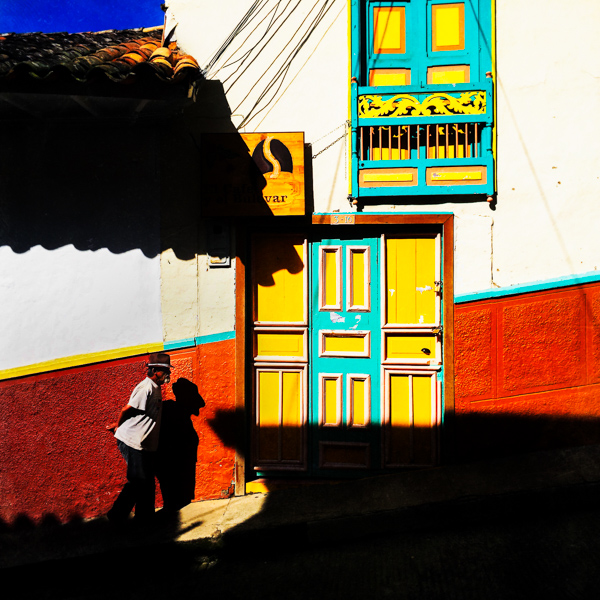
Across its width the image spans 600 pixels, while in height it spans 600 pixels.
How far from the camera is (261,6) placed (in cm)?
486

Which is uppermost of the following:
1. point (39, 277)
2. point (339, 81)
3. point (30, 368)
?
point (339, 81)

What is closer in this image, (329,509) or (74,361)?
(329,509)

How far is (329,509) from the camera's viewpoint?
4.36 m

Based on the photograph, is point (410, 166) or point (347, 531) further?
point (410, 166)

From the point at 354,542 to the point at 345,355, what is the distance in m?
1.61

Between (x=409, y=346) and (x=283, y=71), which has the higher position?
(x=283, y=71)

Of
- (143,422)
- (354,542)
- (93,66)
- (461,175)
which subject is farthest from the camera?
(461,175)

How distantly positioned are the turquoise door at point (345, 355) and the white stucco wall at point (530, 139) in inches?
20.7

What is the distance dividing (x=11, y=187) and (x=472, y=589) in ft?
16.5

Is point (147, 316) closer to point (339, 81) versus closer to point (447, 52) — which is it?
point (339, 81)

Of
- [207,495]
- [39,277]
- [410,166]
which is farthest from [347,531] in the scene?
[39,277]

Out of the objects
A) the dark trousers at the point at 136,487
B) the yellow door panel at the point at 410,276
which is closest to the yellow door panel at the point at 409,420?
the yellow door panel at the point at 410,276

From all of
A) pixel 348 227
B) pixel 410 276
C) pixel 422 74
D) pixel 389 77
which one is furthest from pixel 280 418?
pixel 422 74

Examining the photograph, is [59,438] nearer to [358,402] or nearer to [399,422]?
[358,402]
